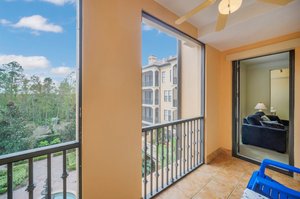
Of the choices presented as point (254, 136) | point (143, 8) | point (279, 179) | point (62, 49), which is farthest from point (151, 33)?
point (254, 136)

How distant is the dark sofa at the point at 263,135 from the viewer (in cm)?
355

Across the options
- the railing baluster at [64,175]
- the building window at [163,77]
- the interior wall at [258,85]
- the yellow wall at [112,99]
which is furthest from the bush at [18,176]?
the interior wall at [258,85]

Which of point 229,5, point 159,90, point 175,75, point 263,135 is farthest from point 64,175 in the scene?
point 263,135

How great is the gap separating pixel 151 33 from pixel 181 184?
222 cm

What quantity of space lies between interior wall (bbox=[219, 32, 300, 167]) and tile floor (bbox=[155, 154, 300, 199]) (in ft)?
1.59

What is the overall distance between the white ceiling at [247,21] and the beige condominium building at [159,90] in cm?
77

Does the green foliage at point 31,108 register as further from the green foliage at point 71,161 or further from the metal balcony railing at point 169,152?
the metal balcony railing at point 169,152

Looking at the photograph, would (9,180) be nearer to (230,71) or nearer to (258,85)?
(230,71)

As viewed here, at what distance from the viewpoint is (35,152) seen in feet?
3.62

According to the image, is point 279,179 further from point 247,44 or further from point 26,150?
point 26,150

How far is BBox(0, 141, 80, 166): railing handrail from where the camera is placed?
39.2 inches

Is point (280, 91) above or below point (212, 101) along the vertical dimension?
above

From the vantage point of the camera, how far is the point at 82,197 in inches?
51.8

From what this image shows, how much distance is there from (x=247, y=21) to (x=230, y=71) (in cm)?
132
